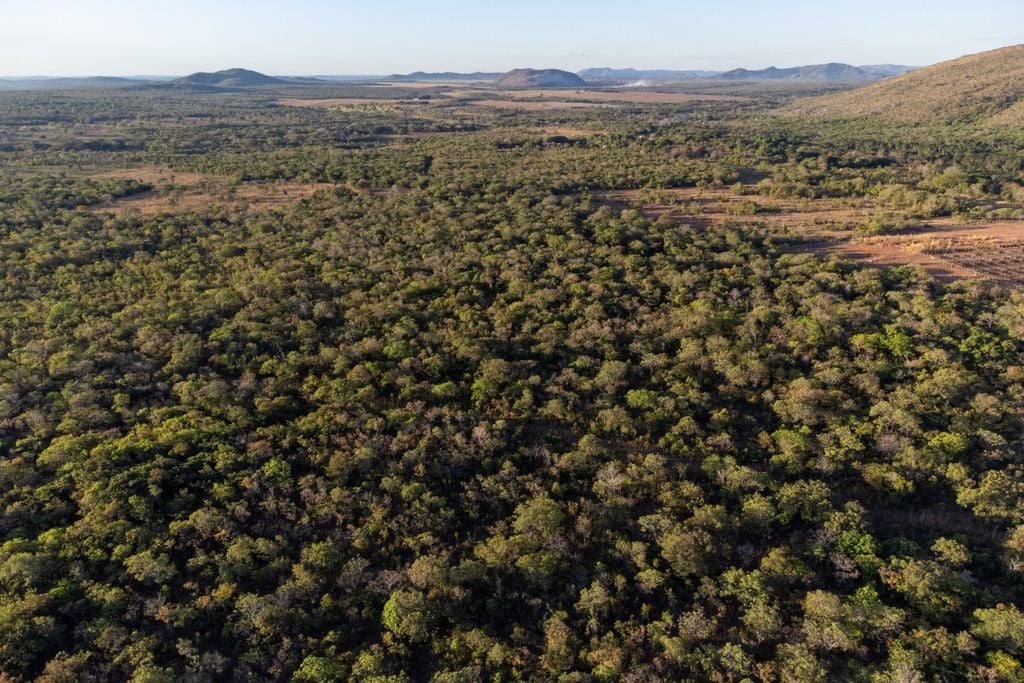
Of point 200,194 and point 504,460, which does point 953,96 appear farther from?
point 504,460

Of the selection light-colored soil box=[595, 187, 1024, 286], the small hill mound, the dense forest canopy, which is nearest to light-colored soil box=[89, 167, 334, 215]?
the dense forest canopy

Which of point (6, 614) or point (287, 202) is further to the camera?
point (287, 202)

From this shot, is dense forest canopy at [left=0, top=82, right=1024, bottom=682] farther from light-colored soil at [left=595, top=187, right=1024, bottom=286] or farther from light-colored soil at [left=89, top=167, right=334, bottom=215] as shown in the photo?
light-colored soil at [left=89, top=167, right=334, bottom=215]

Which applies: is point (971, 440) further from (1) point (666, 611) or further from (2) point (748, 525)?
(1) point (666, 611)

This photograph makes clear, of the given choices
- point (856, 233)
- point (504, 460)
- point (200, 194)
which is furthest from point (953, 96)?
point (504, 460)

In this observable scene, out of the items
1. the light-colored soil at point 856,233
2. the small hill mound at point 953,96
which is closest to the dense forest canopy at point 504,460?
the light-colored soil at point 856,233

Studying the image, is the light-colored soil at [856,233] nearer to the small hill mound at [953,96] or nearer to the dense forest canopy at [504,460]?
the dense forest canopy at [504,460]

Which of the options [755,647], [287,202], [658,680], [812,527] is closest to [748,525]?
[812,527]
